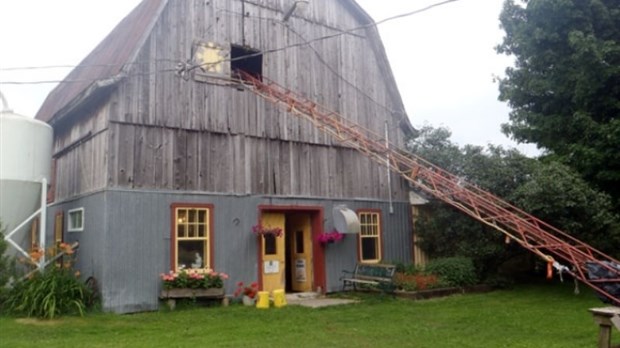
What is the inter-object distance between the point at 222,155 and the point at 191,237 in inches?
85.0

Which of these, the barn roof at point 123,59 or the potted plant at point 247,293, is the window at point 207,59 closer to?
the barn roof at point 123,59

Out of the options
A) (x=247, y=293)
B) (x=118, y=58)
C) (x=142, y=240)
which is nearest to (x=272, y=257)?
(x=247, y=293)

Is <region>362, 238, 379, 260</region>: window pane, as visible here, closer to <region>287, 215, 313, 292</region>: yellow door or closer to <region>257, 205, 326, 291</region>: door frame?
<region>257, 205, 326, 291</region>: door frame

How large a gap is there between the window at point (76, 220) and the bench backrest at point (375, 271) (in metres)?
7.03

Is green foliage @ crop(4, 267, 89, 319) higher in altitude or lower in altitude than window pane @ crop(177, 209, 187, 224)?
lower

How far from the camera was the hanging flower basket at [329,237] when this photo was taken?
49.4 feet

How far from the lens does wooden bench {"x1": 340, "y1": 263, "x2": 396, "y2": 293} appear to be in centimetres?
1423

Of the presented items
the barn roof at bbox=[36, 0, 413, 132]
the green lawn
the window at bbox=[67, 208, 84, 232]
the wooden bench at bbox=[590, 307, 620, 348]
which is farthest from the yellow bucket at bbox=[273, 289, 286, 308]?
the wooden bench at bbox=[590, 307, 620, 348]

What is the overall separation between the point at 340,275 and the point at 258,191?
130 inches

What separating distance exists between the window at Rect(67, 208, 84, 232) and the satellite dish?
249 inches

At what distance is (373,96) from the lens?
57.4 ft

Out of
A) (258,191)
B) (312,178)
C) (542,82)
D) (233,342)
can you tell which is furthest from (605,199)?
(233,342)

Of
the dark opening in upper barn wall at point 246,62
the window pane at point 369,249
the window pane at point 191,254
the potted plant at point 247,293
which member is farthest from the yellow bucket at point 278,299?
the dark opening in upper barn wall at point 246,62

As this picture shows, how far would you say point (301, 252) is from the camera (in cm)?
1581
